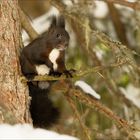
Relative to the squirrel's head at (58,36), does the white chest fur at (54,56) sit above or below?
below

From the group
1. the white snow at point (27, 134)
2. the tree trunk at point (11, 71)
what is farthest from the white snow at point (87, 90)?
the white snow at point (27, 134)

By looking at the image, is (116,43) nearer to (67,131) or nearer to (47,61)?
(47,61)

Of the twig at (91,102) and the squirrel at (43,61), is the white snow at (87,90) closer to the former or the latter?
the twig at (91,102)

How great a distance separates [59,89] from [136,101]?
1.62 meters

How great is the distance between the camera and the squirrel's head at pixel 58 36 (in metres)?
3.71

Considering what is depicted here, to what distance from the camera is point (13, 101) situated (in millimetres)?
3248

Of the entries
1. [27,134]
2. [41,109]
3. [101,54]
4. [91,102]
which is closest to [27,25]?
[41,109]

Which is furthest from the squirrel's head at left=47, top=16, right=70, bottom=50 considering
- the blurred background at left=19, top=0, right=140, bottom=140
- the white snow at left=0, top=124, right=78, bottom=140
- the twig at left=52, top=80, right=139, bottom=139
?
the white snow at left=0, top=124, right=78, bottom=140

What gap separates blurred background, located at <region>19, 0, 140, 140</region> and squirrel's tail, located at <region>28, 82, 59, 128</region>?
16 centimetres

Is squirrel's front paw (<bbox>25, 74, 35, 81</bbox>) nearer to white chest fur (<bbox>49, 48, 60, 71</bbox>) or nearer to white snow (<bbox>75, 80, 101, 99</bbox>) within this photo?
white chest fur (<bbox>49, 48, 60, 71</bbox>)

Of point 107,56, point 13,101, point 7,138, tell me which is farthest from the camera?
point 107,56

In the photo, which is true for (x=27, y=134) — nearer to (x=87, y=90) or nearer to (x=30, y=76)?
(x=30, y=76)

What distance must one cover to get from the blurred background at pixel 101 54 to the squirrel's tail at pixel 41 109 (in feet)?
0.54

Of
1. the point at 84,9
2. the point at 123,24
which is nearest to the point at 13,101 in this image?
the point at 84,9
